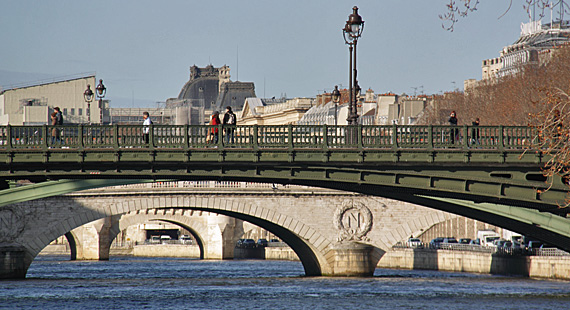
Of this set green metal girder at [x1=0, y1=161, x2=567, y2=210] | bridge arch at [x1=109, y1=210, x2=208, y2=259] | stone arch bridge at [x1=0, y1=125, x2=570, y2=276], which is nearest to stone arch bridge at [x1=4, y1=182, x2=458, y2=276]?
stone arch bridge at [x1=0, y1=125, x2=570, y2=276]

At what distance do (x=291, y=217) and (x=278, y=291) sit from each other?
872cm

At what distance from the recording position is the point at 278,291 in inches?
1919

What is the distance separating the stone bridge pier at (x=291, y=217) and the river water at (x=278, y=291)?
155 centimetres

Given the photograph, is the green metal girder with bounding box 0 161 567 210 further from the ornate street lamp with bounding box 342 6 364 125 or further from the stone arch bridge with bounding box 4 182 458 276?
the stone arch bridge with bounding box 4 182 458 276

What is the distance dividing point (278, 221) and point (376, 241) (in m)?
5.13

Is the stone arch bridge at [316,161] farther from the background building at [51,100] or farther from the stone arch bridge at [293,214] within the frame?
the background building at [51,100]

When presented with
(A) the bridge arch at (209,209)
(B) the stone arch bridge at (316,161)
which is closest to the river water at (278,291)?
(A) the bridge arch at (209,209)

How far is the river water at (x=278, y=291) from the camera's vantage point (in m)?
42.5

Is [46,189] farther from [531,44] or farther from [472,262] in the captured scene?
[531,44]

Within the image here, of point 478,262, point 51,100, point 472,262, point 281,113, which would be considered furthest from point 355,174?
point 281,113

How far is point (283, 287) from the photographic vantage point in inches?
2003

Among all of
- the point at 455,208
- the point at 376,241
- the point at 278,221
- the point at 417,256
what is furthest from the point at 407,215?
Result: the point at 455,208

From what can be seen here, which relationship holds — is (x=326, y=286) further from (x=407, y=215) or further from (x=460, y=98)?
(x=460, y=98)

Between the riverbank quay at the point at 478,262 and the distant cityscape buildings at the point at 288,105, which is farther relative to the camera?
the distant cityscape buildings at the point at 288,105
